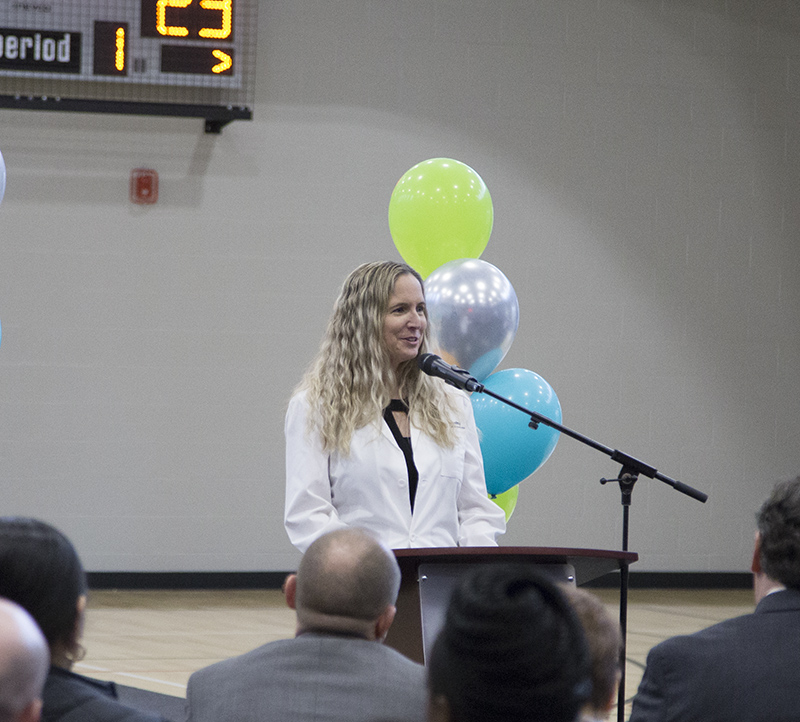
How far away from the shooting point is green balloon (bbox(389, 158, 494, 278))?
395 cm

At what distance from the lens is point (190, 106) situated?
5277 millimetres

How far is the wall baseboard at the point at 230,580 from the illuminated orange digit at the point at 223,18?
120 inches

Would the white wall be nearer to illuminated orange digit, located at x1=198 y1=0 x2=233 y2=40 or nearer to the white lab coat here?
illuminated orange digit, located at x1=198 y1=0 x2=233 y2=40

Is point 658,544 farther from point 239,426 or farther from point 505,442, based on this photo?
point 505,442

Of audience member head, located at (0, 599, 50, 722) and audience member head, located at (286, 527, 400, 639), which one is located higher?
audience member head, located at (0, 599, 50, 722)

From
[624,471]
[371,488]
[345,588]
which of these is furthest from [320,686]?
[624,471]

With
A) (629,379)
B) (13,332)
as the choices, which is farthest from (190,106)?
(629,379)

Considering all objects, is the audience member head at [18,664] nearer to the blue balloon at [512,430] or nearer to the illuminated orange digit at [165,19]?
the blue balloon at [512,430]

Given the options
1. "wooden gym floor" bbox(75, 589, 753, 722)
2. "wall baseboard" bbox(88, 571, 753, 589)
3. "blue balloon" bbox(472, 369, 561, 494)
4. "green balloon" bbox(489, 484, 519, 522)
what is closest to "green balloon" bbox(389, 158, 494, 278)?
"blue balloon" bbox(472, 369, 561, 494)

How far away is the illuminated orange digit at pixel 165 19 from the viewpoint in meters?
4.96

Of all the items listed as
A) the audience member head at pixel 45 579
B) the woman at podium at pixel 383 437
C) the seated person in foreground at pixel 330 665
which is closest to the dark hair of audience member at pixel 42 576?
the audience member head at pixel 45 579

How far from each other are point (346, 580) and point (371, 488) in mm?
1120

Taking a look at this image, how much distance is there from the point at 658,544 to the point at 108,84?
429 centimetres

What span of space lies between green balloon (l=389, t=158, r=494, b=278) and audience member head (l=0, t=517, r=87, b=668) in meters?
2.78
